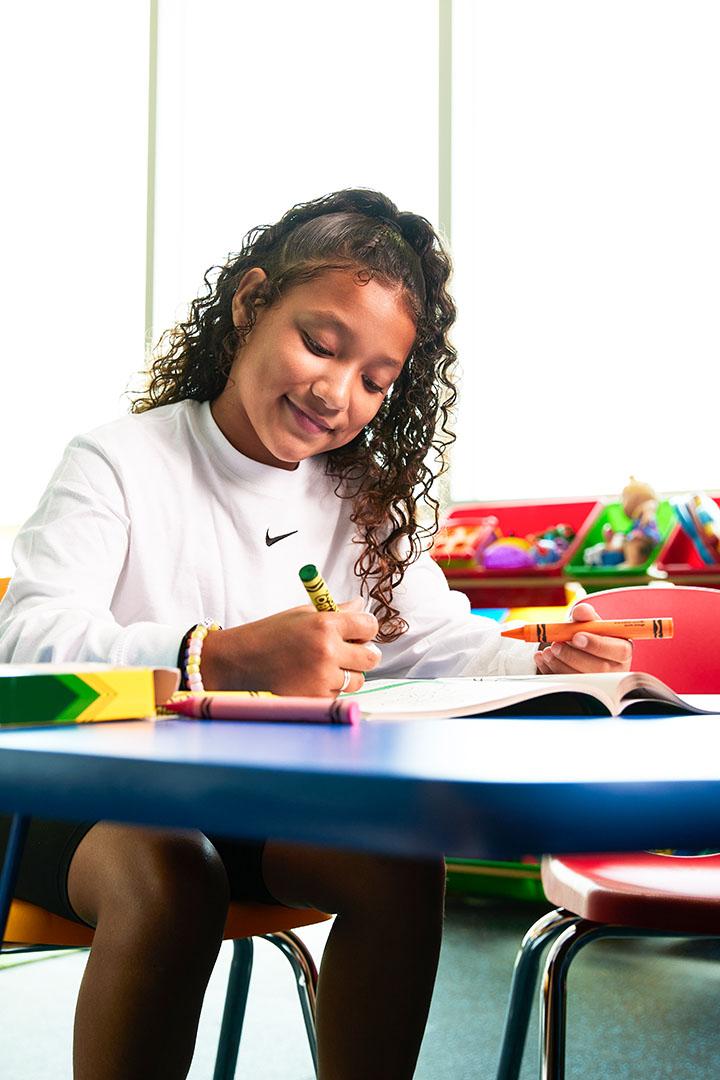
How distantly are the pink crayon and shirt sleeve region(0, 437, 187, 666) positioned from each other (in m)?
0.18

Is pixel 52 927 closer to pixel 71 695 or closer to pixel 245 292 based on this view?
pixel 71 695

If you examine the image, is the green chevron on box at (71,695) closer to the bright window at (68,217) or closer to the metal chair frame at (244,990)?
the metal chair frame at (244,990)

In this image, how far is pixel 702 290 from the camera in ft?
10.3

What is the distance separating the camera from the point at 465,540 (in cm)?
306

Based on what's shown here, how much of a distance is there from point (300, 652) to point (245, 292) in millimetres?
752

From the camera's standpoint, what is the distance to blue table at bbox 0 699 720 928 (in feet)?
1.02

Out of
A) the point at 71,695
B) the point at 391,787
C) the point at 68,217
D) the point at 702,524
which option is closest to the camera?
the point at 391,787

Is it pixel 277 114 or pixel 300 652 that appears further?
pixel 277 114

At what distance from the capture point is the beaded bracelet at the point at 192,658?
770 millimetres

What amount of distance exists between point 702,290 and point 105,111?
269 cm

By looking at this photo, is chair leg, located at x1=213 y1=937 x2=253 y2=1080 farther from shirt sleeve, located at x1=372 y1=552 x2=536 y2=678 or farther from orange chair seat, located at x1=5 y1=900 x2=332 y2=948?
shirt sleeve, located at x1=372 y1=552 x2=536 y2=678

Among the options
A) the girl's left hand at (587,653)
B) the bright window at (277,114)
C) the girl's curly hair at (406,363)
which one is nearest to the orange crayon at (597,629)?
the girl's left hand at (587,653)

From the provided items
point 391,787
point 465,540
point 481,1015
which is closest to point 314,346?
point 391,787

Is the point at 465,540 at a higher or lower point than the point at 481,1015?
higher
